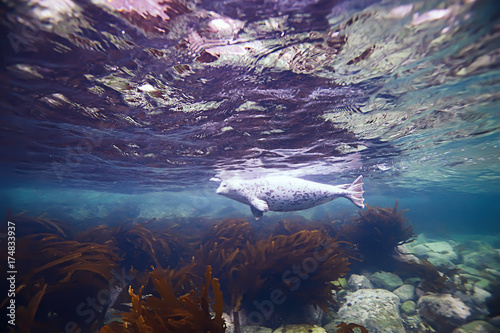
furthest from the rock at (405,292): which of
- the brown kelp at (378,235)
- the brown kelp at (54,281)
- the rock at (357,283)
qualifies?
the brown kelp at (54,281)

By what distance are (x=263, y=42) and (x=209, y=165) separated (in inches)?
371

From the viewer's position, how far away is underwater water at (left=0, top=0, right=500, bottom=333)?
10.6ft

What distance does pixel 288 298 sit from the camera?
4.51 meters

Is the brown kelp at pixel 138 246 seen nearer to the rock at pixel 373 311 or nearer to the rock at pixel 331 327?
the rock at pixel 331 327

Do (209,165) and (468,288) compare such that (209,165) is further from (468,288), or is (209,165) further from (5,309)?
(468,288)

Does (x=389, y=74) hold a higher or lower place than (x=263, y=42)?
lower

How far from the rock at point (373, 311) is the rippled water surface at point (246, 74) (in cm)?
519

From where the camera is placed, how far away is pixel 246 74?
4590 millimetres

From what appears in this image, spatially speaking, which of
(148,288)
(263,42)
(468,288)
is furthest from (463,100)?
(148,288)

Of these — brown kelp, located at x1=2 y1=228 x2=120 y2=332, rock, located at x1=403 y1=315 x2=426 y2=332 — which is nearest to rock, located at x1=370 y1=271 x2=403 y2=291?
rock, located at x1=403 y1=315 x2=426 y2=332

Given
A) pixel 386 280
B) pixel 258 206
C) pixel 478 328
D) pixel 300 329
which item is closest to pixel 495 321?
pixel 478 328

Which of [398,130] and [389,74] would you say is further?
[398,130]

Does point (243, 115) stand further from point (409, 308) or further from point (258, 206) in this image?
point (409, 308)

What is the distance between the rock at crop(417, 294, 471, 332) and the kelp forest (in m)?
1.19
